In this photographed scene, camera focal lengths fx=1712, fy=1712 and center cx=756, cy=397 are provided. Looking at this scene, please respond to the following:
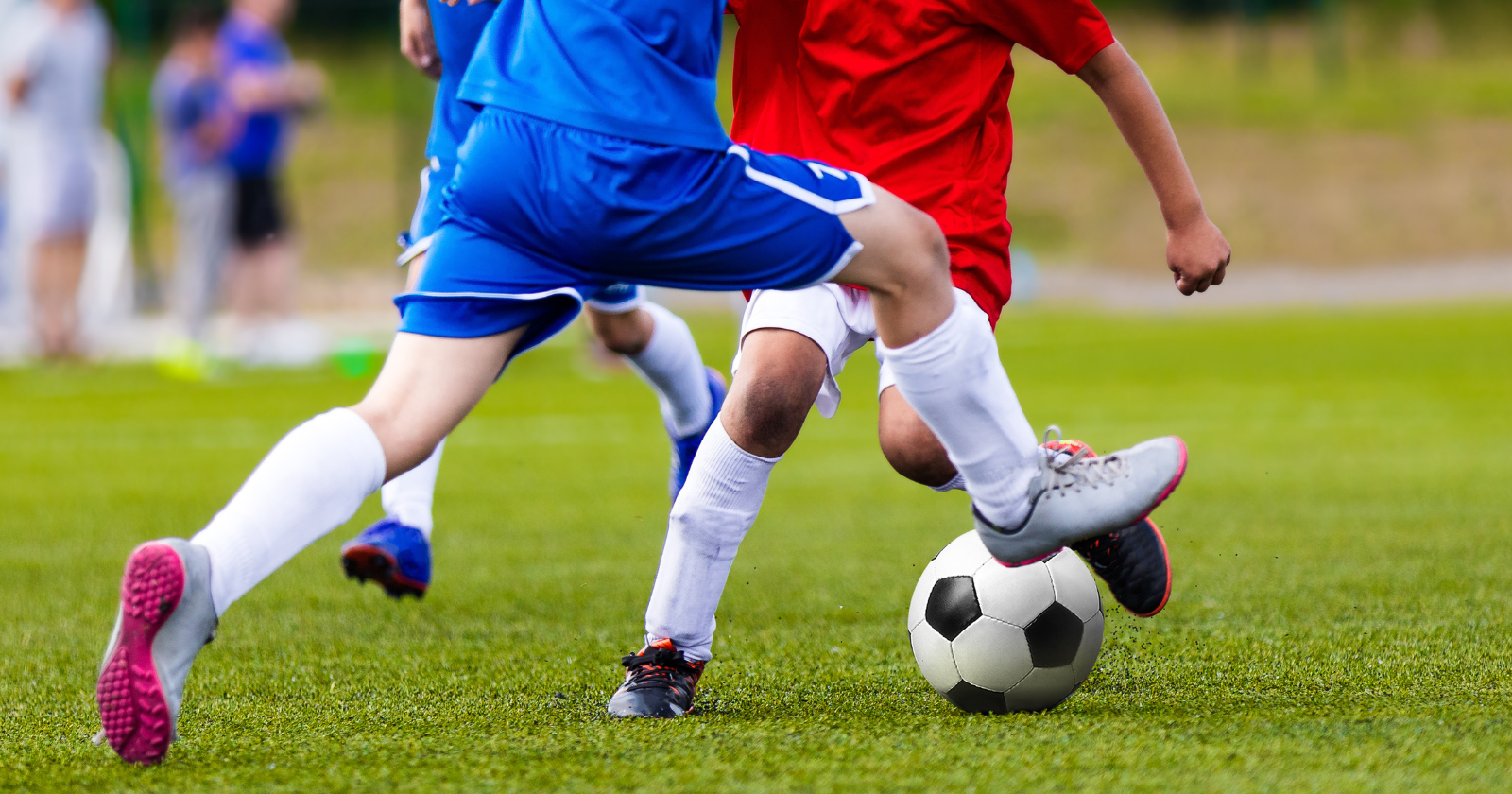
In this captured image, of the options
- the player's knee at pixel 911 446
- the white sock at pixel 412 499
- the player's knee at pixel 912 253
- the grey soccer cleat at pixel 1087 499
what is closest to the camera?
the player's knee at pixel 912 253

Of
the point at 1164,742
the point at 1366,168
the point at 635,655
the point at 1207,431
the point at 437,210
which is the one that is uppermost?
the point at 437,210

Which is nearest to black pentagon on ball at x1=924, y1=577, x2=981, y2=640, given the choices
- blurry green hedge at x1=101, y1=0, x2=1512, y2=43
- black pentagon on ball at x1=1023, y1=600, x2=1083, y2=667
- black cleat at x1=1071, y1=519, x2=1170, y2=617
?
black pentagon on ball at x1=1023, y1=600, x2=1083, y2=667

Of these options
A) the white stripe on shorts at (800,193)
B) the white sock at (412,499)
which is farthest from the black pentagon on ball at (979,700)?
the white sock at (412,499)

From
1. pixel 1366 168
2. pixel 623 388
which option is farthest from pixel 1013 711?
pixel 1366 168

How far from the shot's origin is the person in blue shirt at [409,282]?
337 centimetres

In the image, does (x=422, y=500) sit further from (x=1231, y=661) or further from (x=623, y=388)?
(x=623, y=388)

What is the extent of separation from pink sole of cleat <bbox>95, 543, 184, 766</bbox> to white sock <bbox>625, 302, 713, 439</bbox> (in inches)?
64.9

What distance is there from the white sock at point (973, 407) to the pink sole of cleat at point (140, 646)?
1008mm

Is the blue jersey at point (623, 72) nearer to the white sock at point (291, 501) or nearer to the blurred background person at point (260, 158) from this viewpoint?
the white sock at point (291, 501)

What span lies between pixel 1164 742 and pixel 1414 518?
277cm

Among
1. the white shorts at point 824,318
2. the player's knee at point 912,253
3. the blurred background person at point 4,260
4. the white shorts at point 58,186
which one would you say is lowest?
the blurred background person at point 4,260

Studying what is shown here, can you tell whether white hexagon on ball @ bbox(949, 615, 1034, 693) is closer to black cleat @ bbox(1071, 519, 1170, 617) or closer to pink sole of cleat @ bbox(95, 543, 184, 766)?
black cleat @ bbox(1071, 519, 1170, 617)

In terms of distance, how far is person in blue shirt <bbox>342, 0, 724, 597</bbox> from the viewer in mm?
3369

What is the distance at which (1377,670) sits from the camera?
2740 mm
